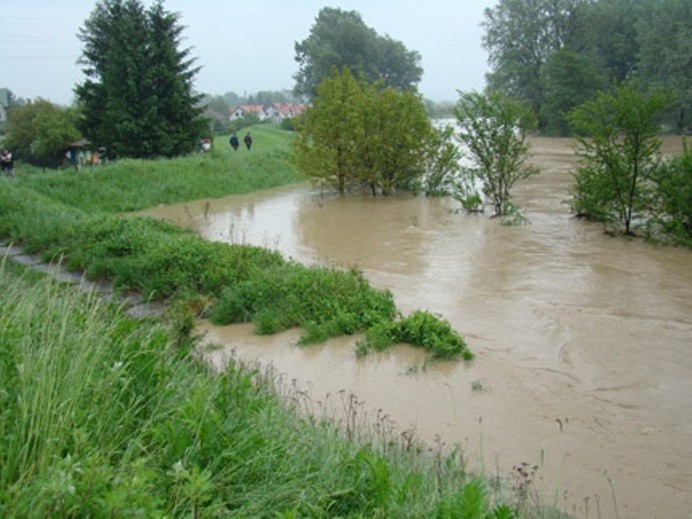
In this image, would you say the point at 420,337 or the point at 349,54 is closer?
the point at 420,337

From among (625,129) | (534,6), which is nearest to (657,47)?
(534,6)

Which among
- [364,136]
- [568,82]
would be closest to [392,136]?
[364,136]

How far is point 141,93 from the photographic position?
96.6ft

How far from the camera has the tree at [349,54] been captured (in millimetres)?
69750

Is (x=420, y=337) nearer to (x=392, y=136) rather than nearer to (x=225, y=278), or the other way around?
(x=225, y=278)

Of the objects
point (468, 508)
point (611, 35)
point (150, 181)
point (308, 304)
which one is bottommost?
point (308, 304)

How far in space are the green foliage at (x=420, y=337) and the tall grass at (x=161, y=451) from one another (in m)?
2.95

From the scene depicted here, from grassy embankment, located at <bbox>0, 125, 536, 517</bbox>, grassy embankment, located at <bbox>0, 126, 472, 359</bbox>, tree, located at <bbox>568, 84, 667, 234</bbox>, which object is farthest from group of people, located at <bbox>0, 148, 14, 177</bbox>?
grassy embankment, located at <bbox>0, 125, 536, 517</bbox>

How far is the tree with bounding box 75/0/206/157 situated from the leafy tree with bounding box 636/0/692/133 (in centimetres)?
2912

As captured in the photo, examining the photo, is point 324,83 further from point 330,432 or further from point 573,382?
point 330,432

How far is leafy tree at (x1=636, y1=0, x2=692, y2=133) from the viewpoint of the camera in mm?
39219

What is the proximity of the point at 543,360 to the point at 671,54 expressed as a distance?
39696 mm

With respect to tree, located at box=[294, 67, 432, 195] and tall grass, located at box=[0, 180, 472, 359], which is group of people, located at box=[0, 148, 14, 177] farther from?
tall grass, located at box=[0, 180, 472, 359]

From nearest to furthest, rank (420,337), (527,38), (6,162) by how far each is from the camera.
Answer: (420,337) < (6,162) < (527,38)
